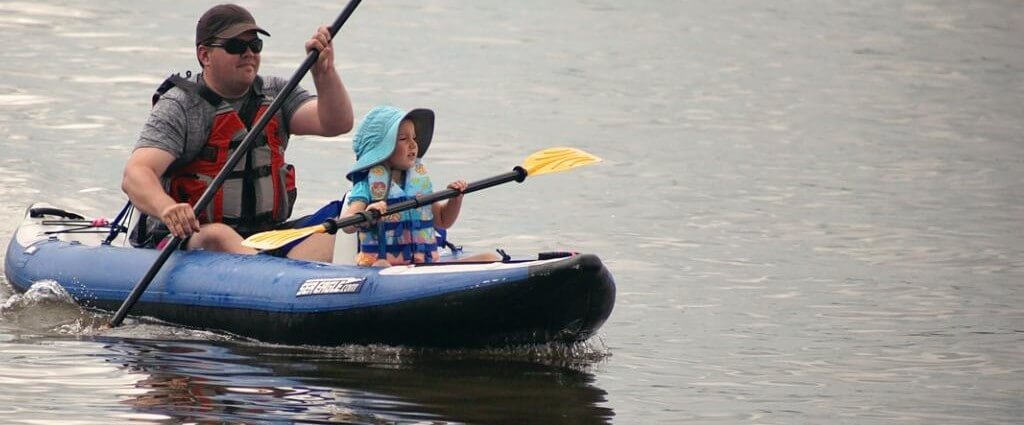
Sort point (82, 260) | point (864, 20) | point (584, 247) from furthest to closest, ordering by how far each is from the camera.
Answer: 1. point (864, 20)
2. point (584, 247)
3. point (82, 260)

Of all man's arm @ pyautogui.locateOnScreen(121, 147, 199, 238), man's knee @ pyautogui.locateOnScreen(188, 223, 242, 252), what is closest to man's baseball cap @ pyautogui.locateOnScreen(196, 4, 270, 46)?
man's arm @ pyautogui.locateOnScreen(121, 147, 199, 238)

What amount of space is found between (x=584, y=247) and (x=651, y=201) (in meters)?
1.86

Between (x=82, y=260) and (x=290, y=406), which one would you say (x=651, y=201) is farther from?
(x=290, y=406)

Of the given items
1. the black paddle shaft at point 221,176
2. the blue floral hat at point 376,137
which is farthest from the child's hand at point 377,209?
the black paddle shaft at point 221,176

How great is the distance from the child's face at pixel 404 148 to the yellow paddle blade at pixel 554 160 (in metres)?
0.58

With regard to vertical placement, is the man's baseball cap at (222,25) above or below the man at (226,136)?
above

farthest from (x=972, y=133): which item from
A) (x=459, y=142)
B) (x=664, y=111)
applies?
(x=459, y=142)

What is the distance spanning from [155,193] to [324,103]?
0.90 meters

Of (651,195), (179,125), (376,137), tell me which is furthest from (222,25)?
(651,195)

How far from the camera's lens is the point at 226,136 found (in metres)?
8.82

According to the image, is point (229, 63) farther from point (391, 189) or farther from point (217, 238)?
point (391, 189)

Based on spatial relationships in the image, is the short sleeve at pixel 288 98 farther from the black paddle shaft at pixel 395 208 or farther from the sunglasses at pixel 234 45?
the black paddle shaft at pixel 395 208

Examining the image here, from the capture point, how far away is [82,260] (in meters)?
9.17

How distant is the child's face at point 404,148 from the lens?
8.30m
